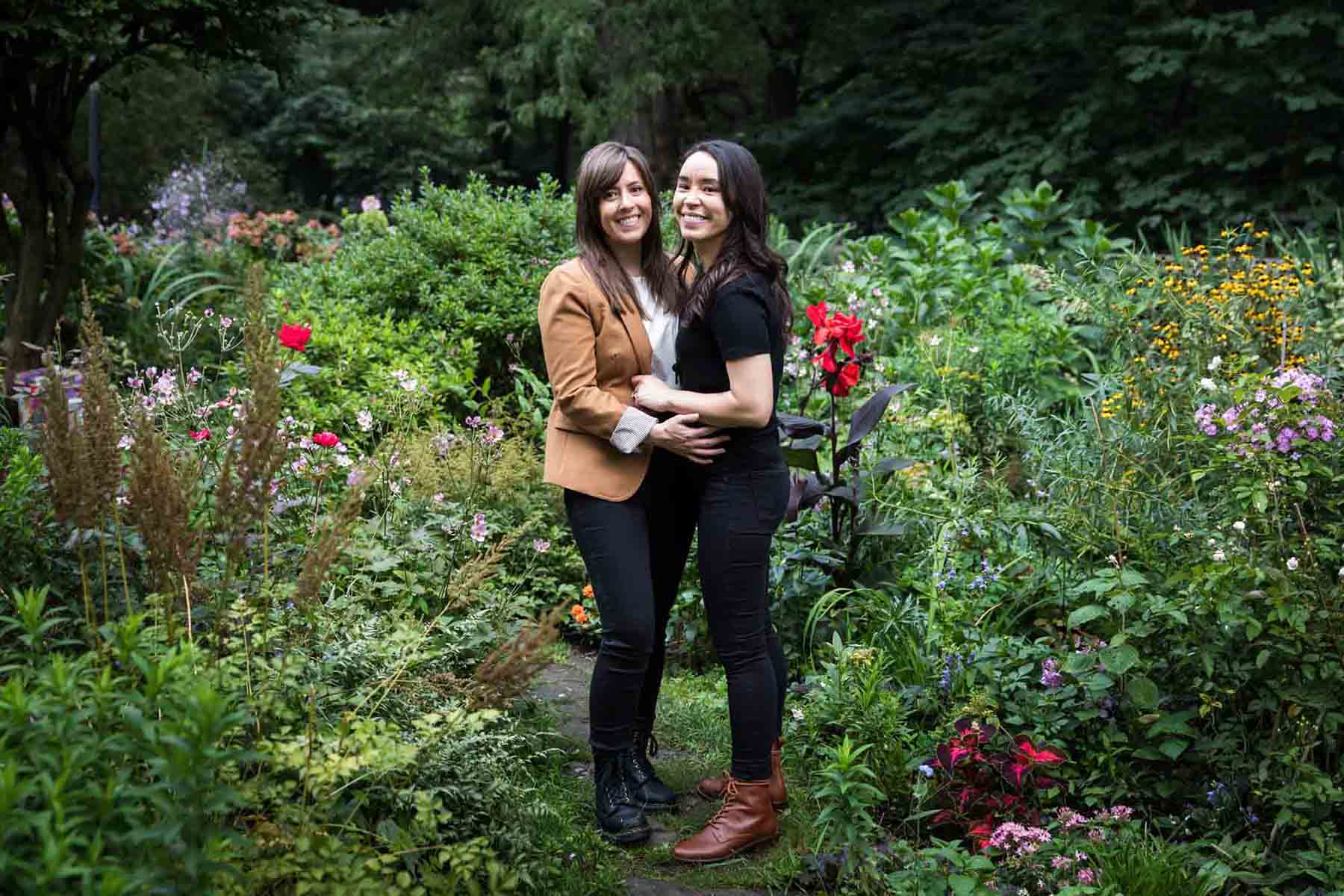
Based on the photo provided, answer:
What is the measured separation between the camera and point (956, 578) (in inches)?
168

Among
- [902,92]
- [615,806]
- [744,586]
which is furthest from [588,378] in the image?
[902,92]

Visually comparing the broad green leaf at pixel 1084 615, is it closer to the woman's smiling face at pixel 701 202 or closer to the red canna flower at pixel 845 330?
the red canna flower at pixel 845 330

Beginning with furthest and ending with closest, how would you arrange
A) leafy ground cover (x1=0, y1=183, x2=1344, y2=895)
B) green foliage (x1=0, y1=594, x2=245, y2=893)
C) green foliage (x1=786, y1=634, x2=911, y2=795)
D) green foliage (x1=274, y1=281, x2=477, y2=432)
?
1. green foliage (x1=274, y1=281, x2=477, y2=432)
2. green foliage (x1=786, y1=634, x2=911, y2=795)
3. leafy ground cover (x1=0, y1=183, x2=1344, y2=895)
4. green foliage (x1=0, y1=594, x2=245, y2=893)

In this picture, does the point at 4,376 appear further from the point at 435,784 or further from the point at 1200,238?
the point at 1200,238

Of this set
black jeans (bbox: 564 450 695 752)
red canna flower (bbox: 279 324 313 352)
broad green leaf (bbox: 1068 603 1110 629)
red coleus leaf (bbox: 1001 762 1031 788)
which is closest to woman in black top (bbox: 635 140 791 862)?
black jeans (bbox: 564 450 695 752)

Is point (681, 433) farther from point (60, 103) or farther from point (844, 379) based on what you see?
point (60, 103)

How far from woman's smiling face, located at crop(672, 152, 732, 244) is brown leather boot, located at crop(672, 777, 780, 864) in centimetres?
148

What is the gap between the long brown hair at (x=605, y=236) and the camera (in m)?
3.22

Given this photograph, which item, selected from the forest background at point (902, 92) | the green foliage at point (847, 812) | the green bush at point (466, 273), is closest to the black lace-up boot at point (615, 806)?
the green foliage at point (847, 812)

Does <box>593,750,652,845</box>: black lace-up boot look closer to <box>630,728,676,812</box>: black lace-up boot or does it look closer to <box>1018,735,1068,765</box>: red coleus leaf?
<box>630,728,676,812</box>: black lace-up boot

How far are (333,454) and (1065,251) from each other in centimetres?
587

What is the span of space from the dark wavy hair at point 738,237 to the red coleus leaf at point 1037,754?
137 centimetres

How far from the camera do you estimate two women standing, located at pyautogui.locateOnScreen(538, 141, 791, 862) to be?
313 centimetres

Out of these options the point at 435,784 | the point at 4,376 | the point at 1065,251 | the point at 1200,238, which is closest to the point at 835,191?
the point at 1200,238
